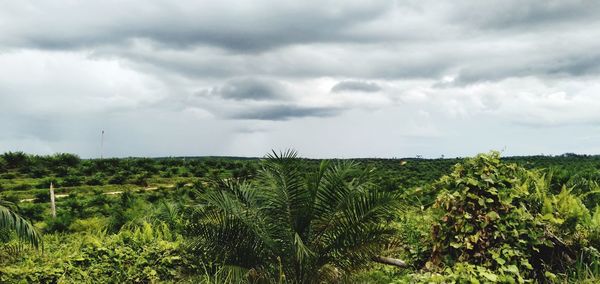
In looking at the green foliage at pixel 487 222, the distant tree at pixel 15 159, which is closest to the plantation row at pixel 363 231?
the green foliage at pixel 487 222

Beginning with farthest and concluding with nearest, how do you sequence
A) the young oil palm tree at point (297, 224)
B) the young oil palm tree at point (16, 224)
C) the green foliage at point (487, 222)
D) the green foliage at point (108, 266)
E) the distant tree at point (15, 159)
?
the distant tree at point (15, 159)
the green foliage at point (108, 266)
the young oil palm tree at point (16, 224)
the young oil palm tree at point (297, 224)
the green foliage at point (487, 222)

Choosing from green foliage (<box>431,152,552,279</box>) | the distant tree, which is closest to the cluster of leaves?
green foliage (<box>431,152,552,279</box>)

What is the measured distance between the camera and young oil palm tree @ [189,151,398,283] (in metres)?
8.18

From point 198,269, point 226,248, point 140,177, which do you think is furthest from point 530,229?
point 140,177

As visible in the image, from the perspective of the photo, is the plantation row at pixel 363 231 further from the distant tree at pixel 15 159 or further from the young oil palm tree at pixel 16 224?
the distant tree at pixel 15 159

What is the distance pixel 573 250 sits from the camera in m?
7.40

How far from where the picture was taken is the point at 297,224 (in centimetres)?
834

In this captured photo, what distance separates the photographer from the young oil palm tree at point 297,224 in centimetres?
818

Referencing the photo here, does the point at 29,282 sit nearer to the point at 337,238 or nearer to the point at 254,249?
the point at 254,249

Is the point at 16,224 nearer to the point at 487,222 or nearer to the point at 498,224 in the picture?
the point at 487,222

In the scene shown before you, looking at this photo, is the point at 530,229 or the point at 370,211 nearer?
the point at 530,229

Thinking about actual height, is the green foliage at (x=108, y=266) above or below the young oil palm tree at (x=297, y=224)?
below

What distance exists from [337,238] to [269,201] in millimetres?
1272

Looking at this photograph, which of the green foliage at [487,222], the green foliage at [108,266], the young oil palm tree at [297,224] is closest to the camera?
the green foliage at [487,222]
